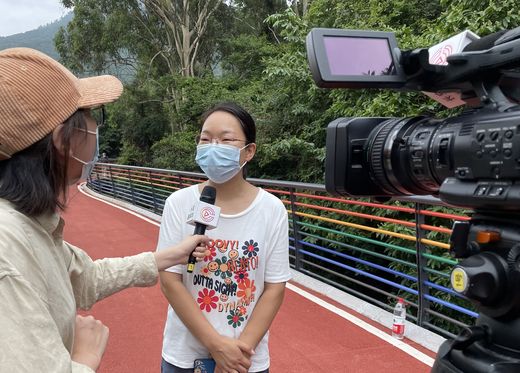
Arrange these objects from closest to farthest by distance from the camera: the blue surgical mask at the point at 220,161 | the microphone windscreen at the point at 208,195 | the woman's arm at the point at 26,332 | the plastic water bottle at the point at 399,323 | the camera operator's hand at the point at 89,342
→ 1. the woman's arm at the point at 26,332
2. the camera operator's hand at the point at 89,342
3. the microphone windscreen at the point at 208,195
4. the blue surgical mask at the point at 220,161
5. the plastic water bottle at the point at 399,323

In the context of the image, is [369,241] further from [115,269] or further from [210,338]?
[115,269]

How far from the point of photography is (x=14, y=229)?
0.99 metres

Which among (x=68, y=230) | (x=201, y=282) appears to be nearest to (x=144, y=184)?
(x=68, y=230)

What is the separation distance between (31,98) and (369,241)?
3.78 metres

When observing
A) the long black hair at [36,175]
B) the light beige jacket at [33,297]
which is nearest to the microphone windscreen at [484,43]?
the long black hair at [36,175]

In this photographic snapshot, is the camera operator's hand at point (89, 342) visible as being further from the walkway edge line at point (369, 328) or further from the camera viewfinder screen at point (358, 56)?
the walkway edge line at point (369, 328)

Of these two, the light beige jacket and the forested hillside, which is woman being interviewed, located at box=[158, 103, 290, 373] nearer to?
the light beige jacket

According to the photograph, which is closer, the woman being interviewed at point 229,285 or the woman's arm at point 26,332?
the woman's arm at point 26,332

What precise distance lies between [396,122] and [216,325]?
0.97m

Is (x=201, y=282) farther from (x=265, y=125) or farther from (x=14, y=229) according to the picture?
(x=265, y=125)

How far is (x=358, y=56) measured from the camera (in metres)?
1.32

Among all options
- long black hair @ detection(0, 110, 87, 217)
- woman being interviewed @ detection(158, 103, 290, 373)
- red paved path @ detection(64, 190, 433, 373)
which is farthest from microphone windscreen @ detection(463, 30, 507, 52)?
red paved path @ detection(64, 190, 433, 373)

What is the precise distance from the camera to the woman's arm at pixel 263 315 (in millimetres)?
1760

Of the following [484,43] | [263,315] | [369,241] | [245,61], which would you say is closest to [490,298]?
[484,43]
